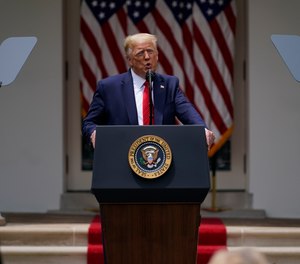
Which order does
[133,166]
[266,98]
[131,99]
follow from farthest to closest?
[266,98], [131,99], [133,166]

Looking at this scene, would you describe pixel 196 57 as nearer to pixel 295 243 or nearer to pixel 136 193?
pixel 295 243

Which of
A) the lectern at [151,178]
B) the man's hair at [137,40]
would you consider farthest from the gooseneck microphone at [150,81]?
the lectern at [151,178]

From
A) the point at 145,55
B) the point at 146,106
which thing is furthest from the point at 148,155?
the point at 145,55

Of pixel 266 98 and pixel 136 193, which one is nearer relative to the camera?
pixel 136 193

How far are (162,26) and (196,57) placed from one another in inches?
18.5

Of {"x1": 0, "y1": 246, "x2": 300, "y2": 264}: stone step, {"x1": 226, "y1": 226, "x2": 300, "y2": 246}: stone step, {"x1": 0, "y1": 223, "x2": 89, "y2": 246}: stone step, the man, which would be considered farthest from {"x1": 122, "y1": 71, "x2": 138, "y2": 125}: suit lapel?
{"x1": 226, "y1": 226, "x2": 300, "y2": 246}: stone step

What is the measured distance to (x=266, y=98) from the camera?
8.11 meters

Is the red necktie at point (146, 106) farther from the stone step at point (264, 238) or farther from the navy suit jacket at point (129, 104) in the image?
the stone step at point (264, 238)

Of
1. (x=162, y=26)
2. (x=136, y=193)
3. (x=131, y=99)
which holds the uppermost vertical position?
(x=162, y=26)

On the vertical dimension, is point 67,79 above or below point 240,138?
above

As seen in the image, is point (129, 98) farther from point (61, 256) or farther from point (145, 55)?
point (61, 256)

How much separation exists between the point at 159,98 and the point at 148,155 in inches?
23.7

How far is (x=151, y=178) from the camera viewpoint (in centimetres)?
416

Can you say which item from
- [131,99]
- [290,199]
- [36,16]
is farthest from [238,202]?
[131,99]
